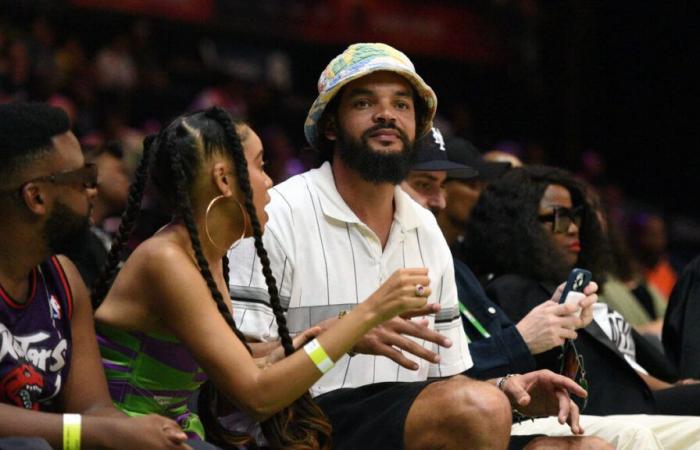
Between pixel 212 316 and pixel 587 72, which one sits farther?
pixel 587 72

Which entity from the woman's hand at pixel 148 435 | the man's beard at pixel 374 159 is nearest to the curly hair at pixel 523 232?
the man's beard at pixel 374 159

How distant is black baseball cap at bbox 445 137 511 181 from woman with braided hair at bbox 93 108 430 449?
7.10ft

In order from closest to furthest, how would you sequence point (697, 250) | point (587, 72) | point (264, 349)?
point (264, 349) → point (697, 250) → point (587, 72)

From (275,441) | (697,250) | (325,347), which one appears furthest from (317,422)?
(697,250)

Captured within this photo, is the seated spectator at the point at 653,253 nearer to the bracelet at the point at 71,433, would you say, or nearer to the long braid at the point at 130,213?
the long braid at the point at 130,213

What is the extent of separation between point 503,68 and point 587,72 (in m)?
1.04

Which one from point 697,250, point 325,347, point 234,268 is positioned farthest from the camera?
point 697,250

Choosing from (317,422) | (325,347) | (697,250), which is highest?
(325,347)

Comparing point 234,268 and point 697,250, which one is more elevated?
point 234,268

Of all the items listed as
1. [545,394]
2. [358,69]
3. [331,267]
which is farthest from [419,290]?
[358,69]

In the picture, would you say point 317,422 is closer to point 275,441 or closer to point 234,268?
point 275,441

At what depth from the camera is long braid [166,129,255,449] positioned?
3254 mm

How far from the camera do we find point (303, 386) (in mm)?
3096

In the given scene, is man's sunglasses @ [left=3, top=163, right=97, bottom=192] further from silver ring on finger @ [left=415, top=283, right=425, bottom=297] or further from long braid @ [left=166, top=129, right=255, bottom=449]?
silver ring on finger @ [left=415, top=283, right=425, bottom=297]
